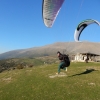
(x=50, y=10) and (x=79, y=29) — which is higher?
(x=50, y=10)

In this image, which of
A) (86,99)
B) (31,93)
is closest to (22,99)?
(31,93)

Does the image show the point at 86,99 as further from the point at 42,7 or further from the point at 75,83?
the point at 42,7

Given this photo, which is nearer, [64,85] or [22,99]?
[22,99]

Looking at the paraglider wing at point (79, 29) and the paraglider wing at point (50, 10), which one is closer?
the paraglider wing at point (50, 10)

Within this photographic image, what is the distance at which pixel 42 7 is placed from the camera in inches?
1019

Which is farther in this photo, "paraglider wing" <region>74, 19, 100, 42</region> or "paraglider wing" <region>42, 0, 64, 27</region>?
"paraglider wing" <region>74, 19, 100, 42</region>

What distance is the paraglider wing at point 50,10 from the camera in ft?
83.0

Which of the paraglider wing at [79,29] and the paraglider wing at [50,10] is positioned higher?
the paraglider wing at [50,10]

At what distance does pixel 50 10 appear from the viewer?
26.7 metres

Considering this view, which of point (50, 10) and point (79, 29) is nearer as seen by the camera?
point (50, 10)

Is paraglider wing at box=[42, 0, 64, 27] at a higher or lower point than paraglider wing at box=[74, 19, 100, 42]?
higher

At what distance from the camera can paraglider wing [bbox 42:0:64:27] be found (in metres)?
25.3

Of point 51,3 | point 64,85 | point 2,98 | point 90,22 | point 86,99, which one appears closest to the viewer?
point 86,99

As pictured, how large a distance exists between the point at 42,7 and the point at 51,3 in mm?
1420
